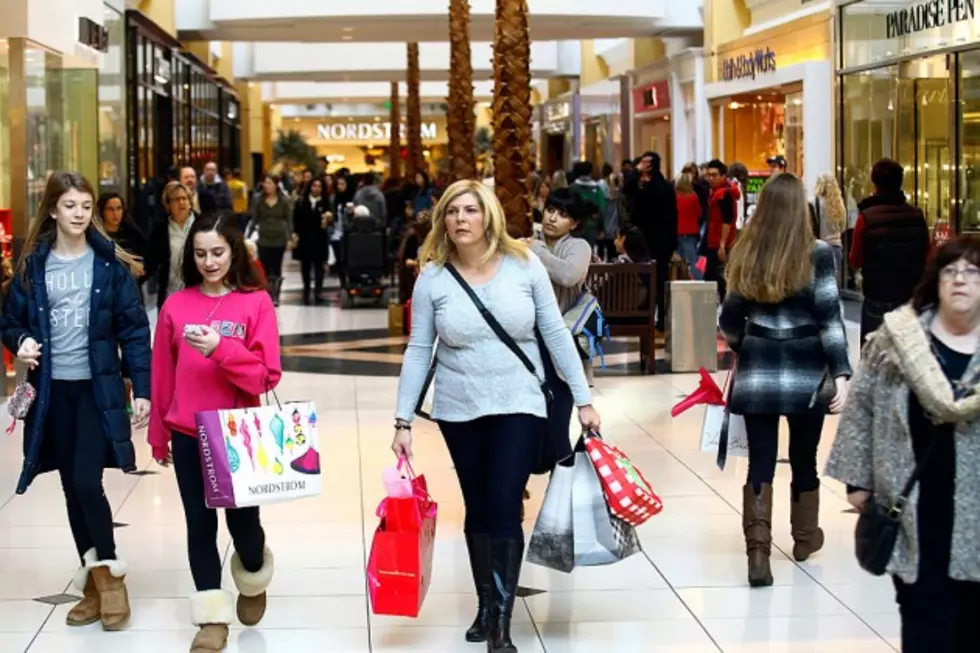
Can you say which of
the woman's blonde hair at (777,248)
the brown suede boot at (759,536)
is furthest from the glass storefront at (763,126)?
the brown suede boot at (759,536)

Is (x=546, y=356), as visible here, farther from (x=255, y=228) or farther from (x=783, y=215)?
(x=255, y=228)

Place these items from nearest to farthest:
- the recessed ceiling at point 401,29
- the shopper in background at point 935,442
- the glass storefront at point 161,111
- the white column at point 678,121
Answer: the shopper in background at point 935,442, the glass storefront at point 161,111, the recessed ceiling at point 401,29, the white column at point 678,121

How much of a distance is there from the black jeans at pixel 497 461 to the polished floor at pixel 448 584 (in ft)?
1.62

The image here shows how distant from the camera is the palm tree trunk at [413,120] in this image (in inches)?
1194

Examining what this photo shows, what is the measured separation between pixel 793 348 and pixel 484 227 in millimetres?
1645

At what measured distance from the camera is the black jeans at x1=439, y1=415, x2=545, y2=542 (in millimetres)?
5605

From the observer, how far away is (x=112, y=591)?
20.0ft

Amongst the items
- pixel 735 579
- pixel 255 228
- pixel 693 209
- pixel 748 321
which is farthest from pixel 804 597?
pixel 255 228

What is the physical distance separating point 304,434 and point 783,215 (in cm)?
214

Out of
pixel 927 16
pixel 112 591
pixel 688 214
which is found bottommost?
pixel 112 591

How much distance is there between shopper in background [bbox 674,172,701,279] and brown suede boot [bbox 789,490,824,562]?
11628 mm

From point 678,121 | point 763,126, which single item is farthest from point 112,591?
point 678,121

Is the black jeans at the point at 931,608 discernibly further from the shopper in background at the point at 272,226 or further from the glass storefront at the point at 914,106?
the shopper in background at the point at 272,226

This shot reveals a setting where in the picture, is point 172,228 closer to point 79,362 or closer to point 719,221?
point 79,362
